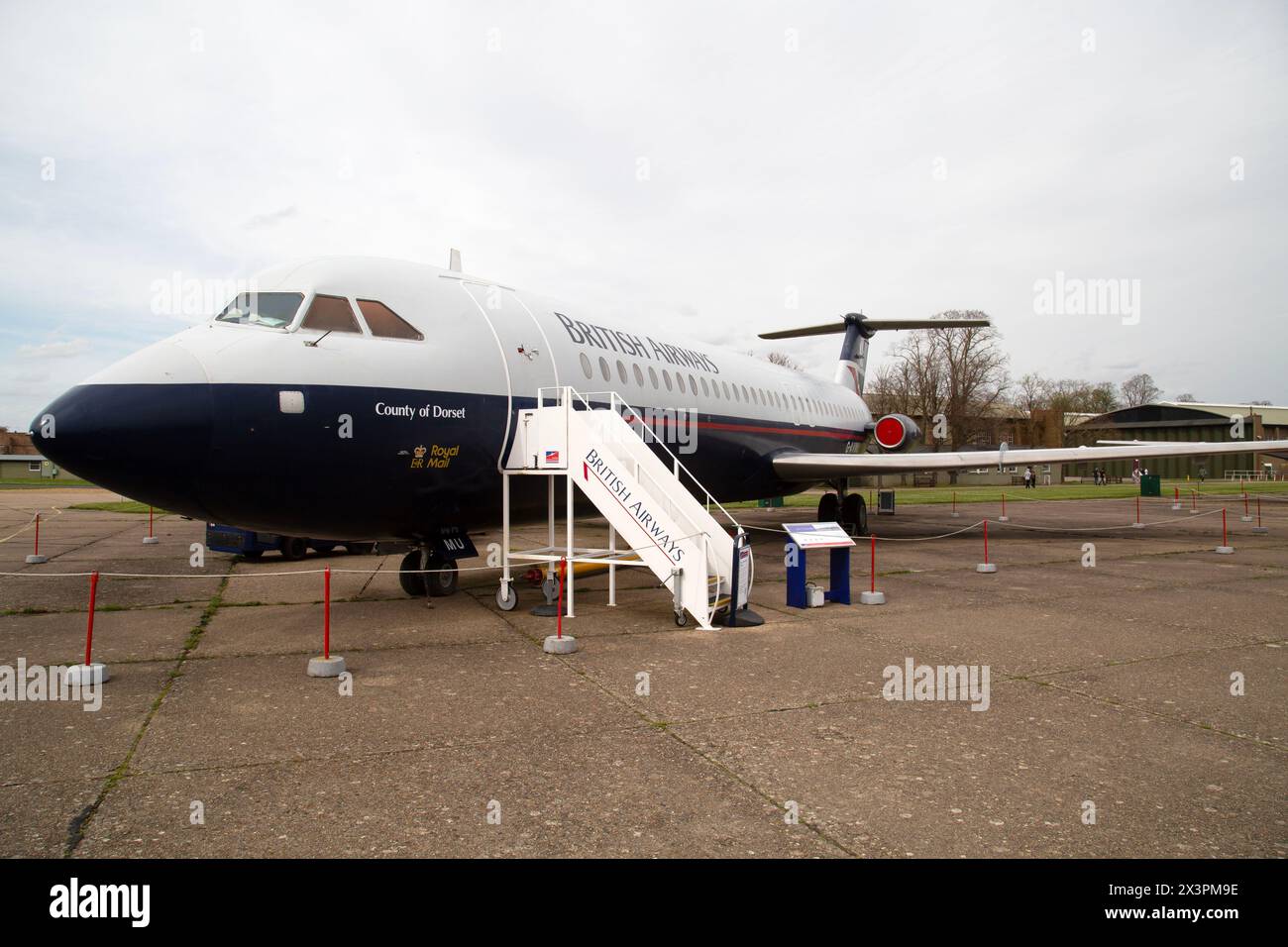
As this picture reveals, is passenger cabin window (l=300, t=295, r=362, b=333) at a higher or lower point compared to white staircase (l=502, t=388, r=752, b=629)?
higher

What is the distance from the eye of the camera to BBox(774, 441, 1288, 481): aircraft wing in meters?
15.5

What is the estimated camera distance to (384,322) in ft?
27.0

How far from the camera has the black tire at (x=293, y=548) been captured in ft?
48.8

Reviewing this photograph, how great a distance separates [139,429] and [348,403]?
68.1 inches

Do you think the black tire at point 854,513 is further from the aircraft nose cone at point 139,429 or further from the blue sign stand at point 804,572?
the aircraft nose cone at point 139,429

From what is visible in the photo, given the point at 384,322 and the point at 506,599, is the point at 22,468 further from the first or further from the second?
the point at 384,322

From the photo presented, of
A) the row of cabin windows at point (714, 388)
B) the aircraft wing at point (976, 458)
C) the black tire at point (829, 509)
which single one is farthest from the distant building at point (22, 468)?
the aircraft wing at point (976, 458)

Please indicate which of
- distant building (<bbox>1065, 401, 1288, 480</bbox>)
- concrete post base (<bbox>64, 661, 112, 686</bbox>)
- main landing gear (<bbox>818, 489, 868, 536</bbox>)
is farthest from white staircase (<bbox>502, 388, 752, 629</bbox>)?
distant building (<bbox>1065, 401, 1288, 480</bbox>)

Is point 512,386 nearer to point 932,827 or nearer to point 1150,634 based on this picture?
point 932,827

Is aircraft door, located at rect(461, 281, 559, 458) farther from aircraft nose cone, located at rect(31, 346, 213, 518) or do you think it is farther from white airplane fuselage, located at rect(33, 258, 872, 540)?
aircraft nose cone, located at rect(31, 346, 213, 518)

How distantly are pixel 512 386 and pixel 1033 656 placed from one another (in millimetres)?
6047

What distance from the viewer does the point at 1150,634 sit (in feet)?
26.9

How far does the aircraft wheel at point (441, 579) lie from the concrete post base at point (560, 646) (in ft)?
8.83

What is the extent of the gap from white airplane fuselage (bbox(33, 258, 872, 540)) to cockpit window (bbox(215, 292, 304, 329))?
8cm
